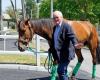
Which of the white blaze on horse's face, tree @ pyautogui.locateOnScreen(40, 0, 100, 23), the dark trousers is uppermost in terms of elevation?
the white blaze on horse's face

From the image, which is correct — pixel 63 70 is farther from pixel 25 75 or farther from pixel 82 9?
pixel 82 9

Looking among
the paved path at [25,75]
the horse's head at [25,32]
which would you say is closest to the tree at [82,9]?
the paved path at [25,75]

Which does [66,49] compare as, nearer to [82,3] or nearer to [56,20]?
[56,20]

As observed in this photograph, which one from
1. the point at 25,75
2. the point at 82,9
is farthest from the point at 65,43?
the point at 82,9

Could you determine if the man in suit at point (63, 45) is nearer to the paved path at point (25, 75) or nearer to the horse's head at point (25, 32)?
the horse's head at point (25, 32)

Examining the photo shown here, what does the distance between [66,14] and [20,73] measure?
35.8 meters

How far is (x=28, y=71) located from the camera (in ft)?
42.7

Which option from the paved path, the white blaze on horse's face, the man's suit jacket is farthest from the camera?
the paved path

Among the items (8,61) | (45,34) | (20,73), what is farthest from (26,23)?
(8,61)

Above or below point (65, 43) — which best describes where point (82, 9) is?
below

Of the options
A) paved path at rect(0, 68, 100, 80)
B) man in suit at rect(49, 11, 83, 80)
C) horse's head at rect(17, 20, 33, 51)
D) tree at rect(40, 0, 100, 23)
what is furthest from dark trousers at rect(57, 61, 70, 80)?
tree at rect(40, 0, 100, 23)

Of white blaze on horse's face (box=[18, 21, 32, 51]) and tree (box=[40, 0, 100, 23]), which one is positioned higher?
white blaze on horse's face (box=[18, 21, 32, 51])

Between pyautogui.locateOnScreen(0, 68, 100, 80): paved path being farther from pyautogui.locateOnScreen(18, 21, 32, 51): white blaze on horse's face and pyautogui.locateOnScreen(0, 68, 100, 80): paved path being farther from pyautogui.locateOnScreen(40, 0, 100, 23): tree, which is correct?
pyautogui.locateOnScreen(40, 0, 100, 23): tree

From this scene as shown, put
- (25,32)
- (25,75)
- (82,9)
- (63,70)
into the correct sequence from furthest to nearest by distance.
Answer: (82,9) < (25,75) < (25,32) < (63,70)
